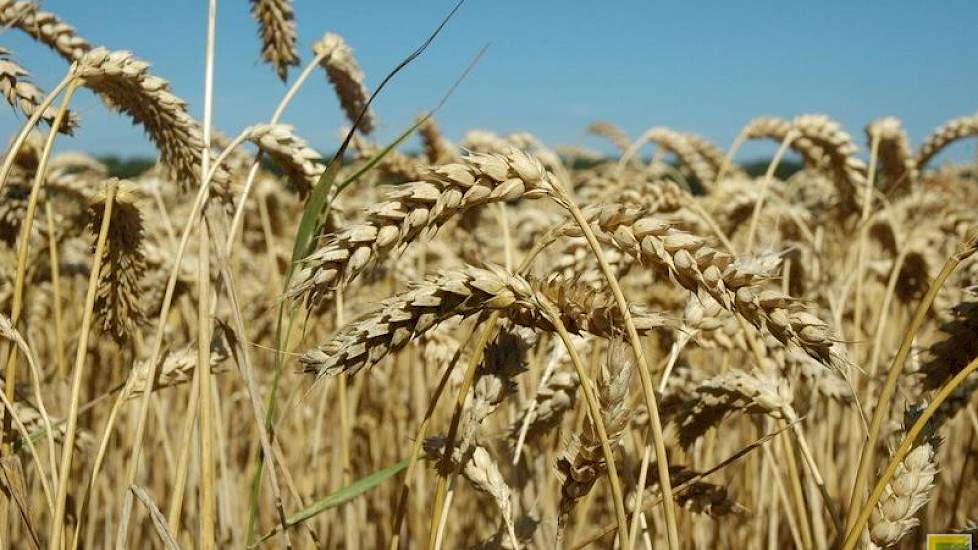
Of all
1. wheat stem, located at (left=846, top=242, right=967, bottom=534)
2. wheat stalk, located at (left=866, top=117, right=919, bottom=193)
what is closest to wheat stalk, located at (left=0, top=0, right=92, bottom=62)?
wheat stem, located at (left=846, top=242, right=967, bottom=534)

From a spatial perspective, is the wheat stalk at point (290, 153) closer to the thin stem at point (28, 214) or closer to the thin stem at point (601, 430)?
the thin stem at point (28, 214)

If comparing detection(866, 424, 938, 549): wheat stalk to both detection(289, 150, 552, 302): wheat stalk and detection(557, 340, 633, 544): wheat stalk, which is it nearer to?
detection(557, 340, 633, 544): wheat stalk

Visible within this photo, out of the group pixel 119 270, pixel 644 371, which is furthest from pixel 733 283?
pixel 119 270

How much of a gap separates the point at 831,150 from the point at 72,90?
2.09 meters

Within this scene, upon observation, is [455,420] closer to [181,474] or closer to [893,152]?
[181,474]

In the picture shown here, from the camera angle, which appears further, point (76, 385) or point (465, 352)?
point (465, 352)

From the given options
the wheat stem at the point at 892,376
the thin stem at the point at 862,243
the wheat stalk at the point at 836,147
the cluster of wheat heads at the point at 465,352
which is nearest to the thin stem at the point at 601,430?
the cluster of wheat heads at the point at 465,352

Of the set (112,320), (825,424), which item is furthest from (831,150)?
(112,320)

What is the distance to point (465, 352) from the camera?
5.10 feet

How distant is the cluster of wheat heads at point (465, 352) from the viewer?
2.72 feet

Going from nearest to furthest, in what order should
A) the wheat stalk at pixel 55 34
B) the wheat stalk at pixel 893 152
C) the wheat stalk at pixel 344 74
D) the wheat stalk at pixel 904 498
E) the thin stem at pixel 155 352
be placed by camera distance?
the wheat stalk at pixel 904 498, the thin stem at pixel 155 352, the wheat stalk at pixel 55 34, the wheat stalk at pixel 344 74, the wheat stalk at pixel 893 152

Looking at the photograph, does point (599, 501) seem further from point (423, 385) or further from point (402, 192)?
point (402, 192)

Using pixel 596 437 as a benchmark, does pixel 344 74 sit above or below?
above

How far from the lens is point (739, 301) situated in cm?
79
